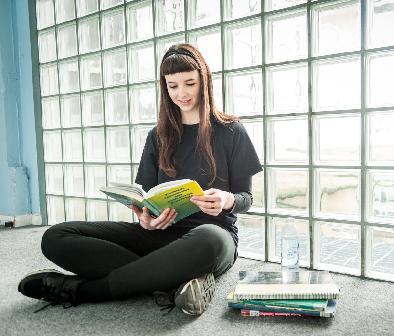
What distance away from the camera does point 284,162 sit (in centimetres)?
183

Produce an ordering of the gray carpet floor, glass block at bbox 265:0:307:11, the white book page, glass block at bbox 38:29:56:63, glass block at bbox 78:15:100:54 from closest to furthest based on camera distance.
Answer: the gray carpet floor, the white book page, glass block at bbox 265:0:307:11, glass block at bbox 78:15:100:54, glass block at bbox 38:29:56:63

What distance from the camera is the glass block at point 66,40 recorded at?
2.65 meters

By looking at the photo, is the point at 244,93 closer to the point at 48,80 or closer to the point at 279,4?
the point at 279,4

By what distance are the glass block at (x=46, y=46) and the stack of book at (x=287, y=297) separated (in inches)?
86.8

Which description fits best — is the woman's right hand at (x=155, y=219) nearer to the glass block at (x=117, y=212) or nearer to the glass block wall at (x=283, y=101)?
the glass block wall at (x=283, y=101)

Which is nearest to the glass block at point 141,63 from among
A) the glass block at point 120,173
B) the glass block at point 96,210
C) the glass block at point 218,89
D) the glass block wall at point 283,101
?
the glass block wall at point 283,101

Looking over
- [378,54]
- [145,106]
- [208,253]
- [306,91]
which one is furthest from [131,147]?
[378,54]

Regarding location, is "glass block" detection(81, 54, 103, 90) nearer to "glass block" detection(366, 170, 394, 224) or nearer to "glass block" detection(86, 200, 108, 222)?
"glass block" detection(86, 200, 108, 222)

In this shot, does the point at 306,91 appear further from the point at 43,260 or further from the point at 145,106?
the point at 43,260

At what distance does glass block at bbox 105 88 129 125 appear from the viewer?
2407 millimetres

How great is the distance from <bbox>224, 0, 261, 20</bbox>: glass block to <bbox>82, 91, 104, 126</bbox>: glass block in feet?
3.20

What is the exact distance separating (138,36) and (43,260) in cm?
133

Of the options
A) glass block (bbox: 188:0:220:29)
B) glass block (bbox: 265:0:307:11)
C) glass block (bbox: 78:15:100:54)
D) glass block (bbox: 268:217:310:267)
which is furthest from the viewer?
glass block (bbox: 78:15:100:54)

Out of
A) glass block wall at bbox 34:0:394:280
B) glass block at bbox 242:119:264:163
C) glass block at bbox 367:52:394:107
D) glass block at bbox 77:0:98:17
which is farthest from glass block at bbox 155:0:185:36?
glass block at bbox 367:52:394:107
